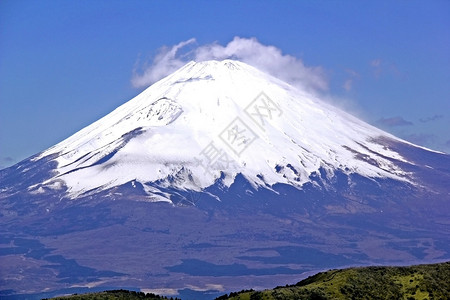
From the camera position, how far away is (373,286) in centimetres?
4600

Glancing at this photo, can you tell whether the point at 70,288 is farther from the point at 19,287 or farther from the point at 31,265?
the point at 31,265

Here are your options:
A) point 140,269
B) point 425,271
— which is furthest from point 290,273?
point 425,271

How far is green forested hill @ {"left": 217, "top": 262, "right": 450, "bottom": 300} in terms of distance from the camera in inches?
1754

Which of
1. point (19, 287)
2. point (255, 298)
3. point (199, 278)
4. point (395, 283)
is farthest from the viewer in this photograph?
point (199, 278)

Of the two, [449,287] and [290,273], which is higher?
[290,273]

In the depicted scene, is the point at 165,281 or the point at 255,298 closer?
the point at 255,298

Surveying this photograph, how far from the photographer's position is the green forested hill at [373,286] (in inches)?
1754

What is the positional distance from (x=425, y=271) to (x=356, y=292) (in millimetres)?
5281

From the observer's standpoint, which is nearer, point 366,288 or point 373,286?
point 366,288

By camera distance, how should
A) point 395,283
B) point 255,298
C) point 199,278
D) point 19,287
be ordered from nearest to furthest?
point 255,298 < point 395,283 < point 19,287 < point 199,278

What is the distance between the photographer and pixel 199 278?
188 meters

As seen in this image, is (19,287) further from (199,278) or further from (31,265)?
(199,278)

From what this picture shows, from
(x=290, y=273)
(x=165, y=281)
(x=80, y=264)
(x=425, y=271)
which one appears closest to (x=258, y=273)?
(x=290, y=273)

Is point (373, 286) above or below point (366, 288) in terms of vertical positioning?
above
